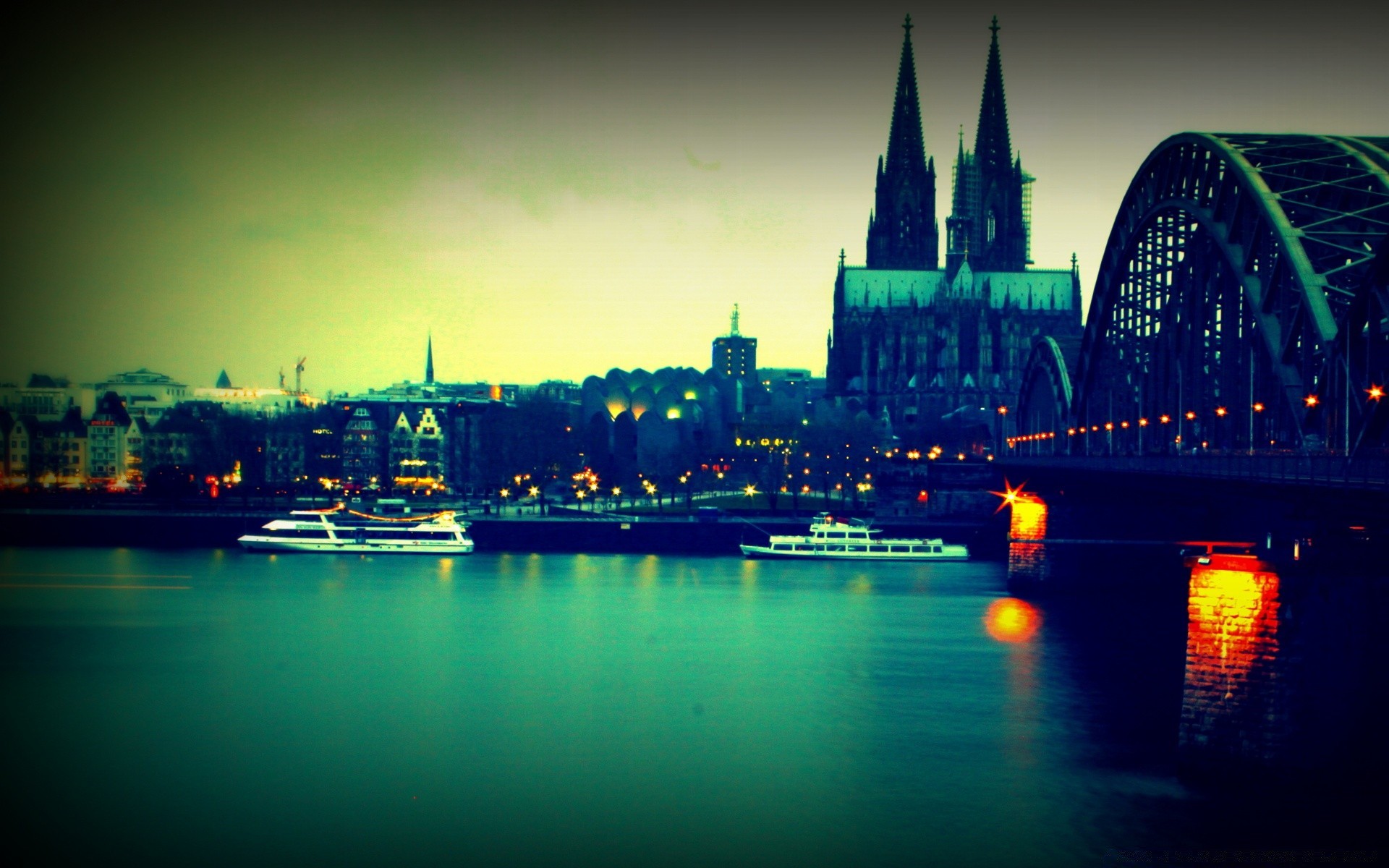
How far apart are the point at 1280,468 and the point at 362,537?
172ft

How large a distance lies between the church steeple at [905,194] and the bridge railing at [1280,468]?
104668mm

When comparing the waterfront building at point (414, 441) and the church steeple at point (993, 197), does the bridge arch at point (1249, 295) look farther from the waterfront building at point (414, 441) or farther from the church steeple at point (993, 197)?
the church steeple at point (993, 197)

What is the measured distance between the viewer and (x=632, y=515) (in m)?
80.8

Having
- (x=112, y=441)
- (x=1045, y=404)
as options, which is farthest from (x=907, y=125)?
(x=112, y=441)

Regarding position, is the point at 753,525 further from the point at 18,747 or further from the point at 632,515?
the point at 18,747

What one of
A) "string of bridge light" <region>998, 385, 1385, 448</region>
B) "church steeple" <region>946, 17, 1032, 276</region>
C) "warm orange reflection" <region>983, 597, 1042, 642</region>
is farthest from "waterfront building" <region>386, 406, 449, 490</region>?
"warm orange reflection" <region>983, 597, 1042, 642</region>

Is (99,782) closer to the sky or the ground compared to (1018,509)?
closer to the ground

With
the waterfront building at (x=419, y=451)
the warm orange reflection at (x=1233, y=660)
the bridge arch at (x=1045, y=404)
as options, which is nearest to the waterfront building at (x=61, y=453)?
the waterfront building at (x=419, y=451)

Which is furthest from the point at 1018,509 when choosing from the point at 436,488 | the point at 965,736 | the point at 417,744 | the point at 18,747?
the point at 436,488

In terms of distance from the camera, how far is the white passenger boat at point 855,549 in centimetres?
6675

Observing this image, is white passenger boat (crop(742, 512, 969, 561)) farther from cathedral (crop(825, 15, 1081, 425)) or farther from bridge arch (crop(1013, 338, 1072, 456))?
cathedral (crop(825, 15, 1081, 425))

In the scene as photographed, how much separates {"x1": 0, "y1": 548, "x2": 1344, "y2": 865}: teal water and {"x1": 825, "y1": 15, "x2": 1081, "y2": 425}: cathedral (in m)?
79.0

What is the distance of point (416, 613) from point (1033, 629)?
19162mm

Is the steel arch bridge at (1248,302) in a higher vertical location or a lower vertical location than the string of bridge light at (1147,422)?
higher
